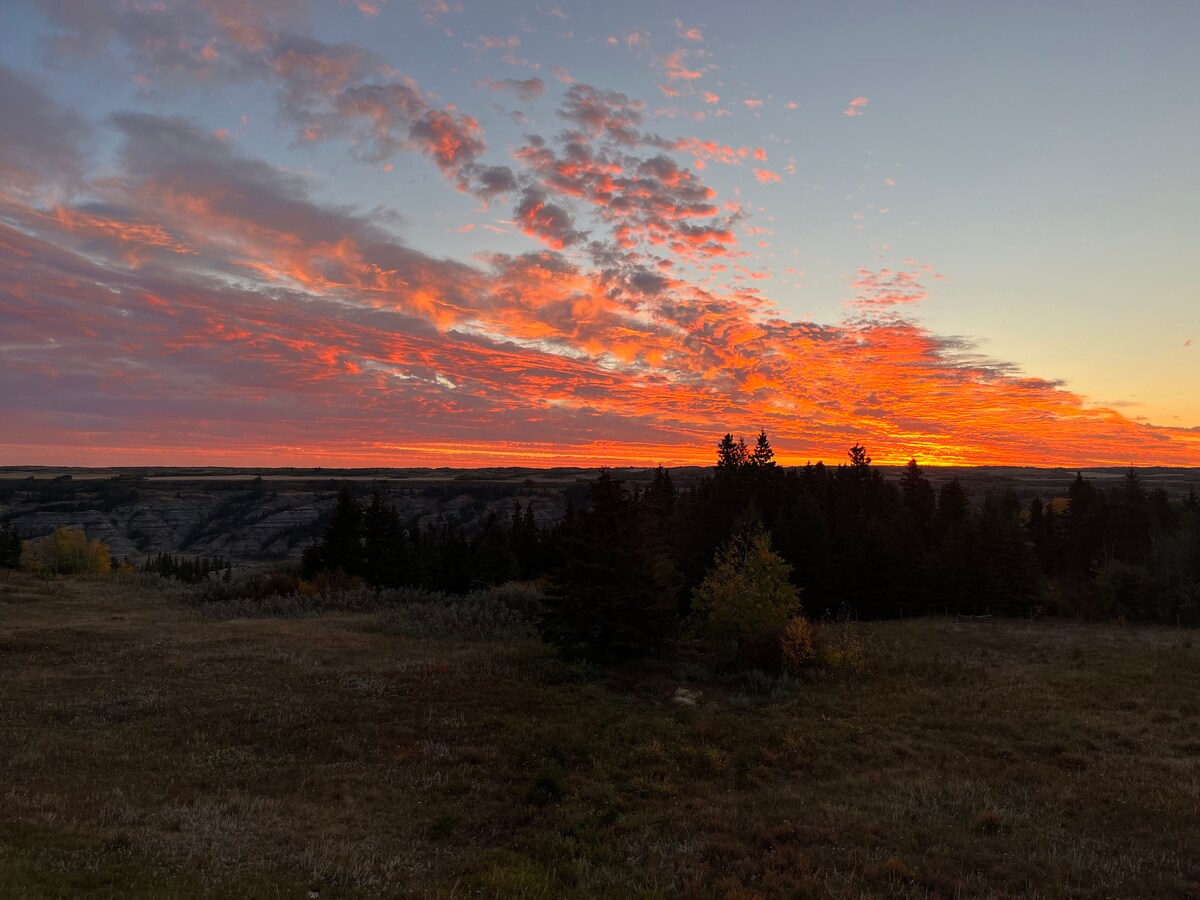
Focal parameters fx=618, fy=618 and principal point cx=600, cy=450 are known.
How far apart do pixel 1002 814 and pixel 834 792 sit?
344 cm

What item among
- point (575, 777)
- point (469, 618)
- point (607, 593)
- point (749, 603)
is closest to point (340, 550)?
point (469, 618)

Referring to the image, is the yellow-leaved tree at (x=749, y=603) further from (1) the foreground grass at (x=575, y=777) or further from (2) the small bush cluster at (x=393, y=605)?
(2) the small bush cluster at (x=393, y=605)

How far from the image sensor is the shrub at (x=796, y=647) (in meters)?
27.9

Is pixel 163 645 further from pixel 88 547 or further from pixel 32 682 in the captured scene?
pixel 88 547

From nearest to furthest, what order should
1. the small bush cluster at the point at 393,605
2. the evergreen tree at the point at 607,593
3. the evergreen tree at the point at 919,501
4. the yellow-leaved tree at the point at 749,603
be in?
the evergreen tree at the point at 607,593
the yellow-leaved tree at the point at 749,603
the small bush cluster at the point at 393,605
the evergreen tree at the point at 919,501

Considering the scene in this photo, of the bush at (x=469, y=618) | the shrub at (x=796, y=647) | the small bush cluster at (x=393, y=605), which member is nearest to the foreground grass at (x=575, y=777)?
the shrub at (x=796, y=647)

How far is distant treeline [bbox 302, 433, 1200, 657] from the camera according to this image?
3136cm

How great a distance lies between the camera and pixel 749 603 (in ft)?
97.2

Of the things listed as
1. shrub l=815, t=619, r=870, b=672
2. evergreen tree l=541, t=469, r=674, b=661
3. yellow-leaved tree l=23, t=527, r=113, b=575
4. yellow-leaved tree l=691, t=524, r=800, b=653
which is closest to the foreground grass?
shrub l=815, t=619, r=870, b=672

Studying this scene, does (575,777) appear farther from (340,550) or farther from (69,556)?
(69,556)

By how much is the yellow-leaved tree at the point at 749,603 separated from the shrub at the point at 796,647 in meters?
0.80

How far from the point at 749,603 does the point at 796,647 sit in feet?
9.27

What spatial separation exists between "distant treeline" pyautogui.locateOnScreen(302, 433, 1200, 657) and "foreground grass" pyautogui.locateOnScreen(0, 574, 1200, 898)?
898 centimetres

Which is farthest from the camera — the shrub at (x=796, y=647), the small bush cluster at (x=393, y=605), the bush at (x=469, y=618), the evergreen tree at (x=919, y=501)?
the evergreen tree at (x=919, y=501)
